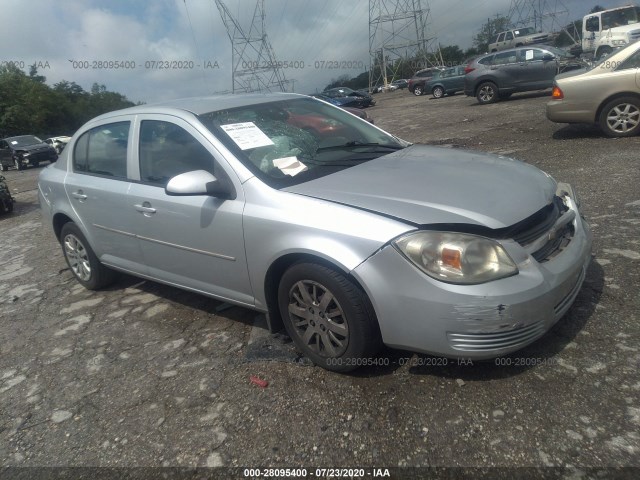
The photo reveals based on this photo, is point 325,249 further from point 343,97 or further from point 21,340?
point 343,97

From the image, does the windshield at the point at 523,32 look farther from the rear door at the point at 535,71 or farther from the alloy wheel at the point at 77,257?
the alloy wheel at the point at 77,257

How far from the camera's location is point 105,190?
4.03 m

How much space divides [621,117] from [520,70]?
346 inches

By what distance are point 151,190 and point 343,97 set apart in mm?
27713

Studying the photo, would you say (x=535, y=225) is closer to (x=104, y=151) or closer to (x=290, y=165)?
(x=290, y=165)

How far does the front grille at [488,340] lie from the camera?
2428 millimetres

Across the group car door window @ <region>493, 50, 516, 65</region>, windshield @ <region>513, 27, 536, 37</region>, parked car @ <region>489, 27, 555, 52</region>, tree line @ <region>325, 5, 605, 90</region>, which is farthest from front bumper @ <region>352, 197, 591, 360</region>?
tree line @ <region>325, 5, 605, 90</region>

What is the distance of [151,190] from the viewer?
3.63 metres

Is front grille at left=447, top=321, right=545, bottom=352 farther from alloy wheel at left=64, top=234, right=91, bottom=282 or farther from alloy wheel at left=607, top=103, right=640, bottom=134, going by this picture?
alloy wheel at left=607, top=103, right=640, bottom=134

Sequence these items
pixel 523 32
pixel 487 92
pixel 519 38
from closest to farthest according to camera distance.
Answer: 1. pixel 487 92
2. pixel 519 38
3. pixel 523 32

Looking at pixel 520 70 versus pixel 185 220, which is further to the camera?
pixel 520 70


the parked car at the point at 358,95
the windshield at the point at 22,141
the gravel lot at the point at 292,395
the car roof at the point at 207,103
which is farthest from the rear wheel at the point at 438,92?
the car roof at the point at 207,103

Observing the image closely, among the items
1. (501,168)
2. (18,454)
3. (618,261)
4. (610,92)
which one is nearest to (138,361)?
(18,454)

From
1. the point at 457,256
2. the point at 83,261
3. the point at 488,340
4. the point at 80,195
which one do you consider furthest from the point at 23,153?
the point at 488,340
